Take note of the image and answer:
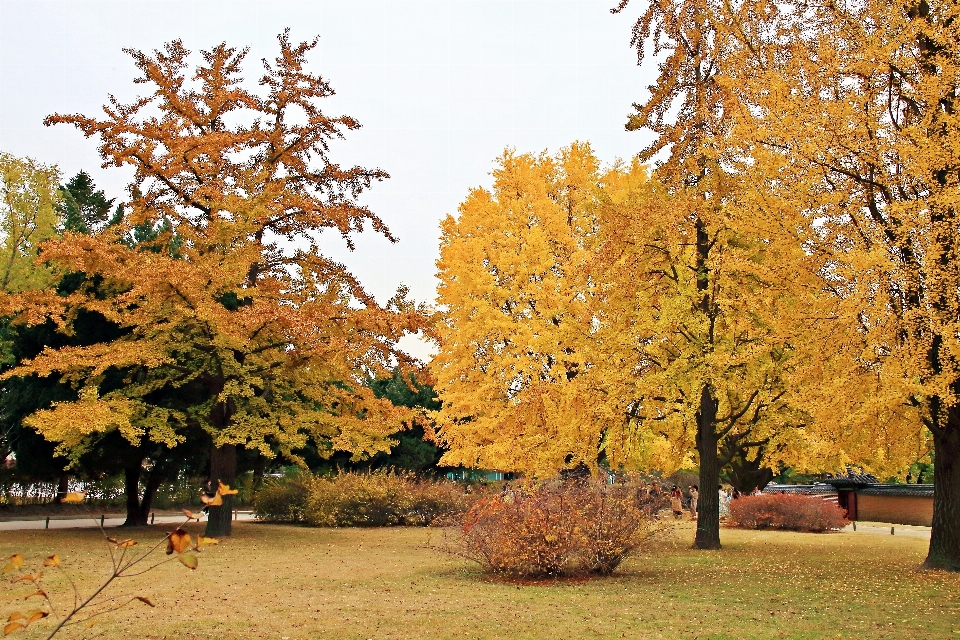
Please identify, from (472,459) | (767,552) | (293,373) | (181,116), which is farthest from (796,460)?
(181,116)

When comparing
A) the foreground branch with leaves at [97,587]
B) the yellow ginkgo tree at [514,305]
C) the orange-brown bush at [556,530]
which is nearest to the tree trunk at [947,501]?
the orange-brown bush at [556,530]

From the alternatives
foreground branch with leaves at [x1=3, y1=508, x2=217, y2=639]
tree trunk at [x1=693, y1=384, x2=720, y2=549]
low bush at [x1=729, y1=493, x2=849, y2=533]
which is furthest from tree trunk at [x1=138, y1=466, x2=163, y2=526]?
low bush at [x1=729, y1=493, x2=849, y2=533]

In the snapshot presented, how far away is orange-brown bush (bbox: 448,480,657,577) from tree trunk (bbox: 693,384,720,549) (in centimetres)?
512

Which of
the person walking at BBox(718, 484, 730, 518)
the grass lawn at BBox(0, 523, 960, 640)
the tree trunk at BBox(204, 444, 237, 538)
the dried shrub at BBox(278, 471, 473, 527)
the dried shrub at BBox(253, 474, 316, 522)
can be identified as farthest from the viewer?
the person walking at BBox(718, 484, 730, 518)

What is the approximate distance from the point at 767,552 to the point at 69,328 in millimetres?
16990

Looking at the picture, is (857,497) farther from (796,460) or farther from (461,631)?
(461,631)

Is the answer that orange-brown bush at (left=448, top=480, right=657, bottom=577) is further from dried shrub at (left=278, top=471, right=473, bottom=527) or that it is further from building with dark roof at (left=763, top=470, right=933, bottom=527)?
building with dark roof at (left=763, top=470, right=933, bottom=527)

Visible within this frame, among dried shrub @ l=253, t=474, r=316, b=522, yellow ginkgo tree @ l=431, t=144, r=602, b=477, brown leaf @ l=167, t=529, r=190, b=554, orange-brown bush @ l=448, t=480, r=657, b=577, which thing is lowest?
dried shrub @ l=253, t=474, r=316, b=522

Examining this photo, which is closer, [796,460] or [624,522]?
[624,522]

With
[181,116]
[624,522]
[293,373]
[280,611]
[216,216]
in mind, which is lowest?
[280,611]

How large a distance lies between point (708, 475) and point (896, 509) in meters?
20.6

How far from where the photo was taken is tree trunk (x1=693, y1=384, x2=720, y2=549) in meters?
17.8

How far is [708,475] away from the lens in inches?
705

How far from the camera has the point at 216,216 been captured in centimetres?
2053
